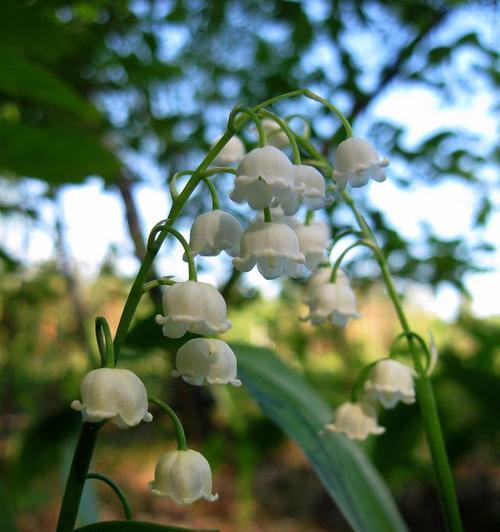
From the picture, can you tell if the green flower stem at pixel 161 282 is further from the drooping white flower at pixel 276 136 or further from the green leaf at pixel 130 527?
the drooping white flower at pixel 276 136

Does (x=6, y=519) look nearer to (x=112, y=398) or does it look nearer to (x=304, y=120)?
(x=112, y=398)

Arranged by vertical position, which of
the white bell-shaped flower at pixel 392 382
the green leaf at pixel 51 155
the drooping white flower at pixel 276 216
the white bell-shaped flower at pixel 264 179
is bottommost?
the white bell-shaped flower at pixel 392 382

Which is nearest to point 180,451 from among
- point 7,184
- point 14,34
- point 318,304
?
point 318,304

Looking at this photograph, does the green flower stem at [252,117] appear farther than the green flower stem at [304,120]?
No

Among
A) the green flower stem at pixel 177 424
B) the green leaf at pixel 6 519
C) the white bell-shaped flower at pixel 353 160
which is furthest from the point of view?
the green leaf at pixel 6 519

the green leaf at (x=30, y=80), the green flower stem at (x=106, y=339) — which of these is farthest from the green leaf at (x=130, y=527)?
the green leaf at (x=30, y=80)

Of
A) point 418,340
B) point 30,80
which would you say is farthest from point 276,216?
point 30,80

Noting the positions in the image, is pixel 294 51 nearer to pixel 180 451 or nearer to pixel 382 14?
pixel 382 14
